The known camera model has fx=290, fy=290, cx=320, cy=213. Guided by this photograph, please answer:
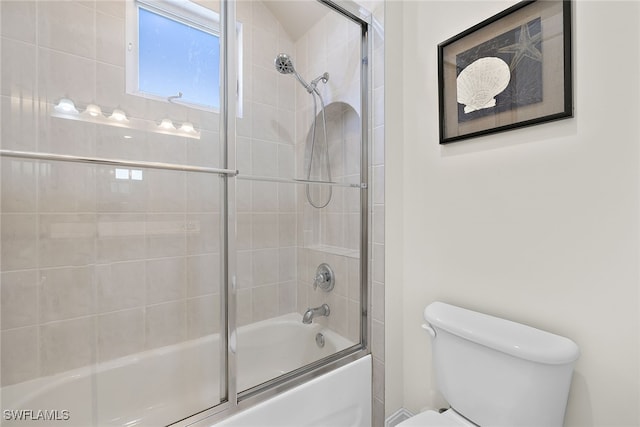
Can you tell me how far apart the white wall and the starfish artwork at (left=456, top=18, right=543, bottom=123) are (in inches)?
3.9

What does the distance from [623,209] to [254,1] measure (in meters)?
1.70

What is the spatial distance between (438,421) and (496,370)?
0.29 metres

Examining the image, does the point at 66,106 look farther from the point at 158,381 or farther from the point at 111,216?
the point at 158,381

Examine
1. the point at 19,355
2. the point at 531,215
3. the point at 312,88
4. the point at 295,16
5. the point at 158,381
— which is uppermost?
the point at 295,16

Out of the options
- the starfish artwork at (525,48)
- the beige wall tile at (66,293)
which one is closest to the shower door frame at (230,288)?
the beige wall tile at (66,293)

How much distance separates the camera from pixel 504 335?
37.1 inches

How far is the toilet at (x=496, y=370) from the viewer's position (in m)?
0.85

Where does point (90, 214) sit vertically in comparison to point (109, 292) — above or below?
above

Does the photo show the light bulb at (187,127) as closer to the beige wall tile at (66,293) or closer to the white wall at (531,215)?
the beige wall tile at (66,293)

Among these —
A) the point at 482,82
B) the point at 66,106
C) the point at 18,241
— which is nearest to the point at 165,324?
the point at 18,241

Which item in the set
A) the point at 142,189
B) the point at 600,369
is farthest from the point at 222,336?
the point at 600,369

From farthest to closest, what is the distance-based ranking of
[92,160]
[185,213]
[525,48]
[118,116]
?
[185,213] → [118,116] → [525,48] → [92,160]

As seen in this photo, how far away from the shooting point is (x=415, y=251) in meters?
1.37

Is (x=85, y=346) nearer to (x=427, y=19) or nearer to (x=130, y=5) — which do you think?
(x=130, y=5)
